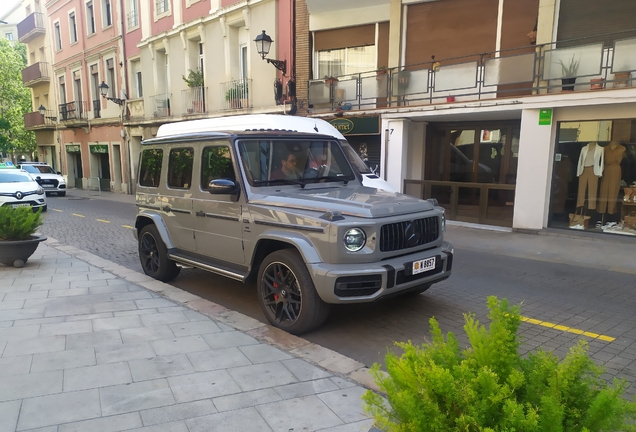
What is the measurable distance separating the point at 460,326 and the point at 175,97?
67.3 feet

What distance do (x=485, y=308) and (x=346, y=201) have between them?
240 centimetres

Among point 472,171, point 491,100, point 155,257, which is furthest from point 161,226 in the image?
point 472,171

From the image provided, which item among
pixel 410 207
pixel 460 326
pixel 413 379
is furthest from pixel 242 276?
pixel 413 379

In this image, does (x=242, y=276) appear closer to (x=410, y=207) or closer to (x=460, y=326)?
(x=410, y=207)

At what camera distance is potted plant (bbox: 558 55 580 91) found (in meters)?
10.4

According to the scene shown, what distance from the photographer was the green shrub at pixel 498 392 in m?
1.50

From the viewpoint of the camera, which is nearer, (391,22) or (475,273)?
(475,273)

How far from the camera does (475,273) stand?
737cm

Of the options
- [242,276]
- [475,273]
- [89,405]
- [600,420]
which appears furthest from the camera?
[475,273]

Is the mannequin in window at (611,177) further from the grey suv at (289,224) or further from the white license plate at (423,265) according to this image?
the white license plate at (423,265)

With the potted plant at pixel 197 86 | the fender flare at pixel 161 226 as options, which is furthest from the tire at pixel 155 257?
the potted plant at pixel 197 86

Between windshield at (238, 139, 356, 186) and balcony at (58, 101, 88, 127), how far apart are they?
28.5 metres

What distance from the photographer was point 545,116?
423 inches

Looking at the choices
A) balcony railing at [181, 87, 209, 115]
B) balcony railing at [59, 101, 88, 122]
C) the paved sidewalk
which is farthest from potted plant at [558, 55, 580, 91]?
balcony railing at [59, 101, 88, 122]
